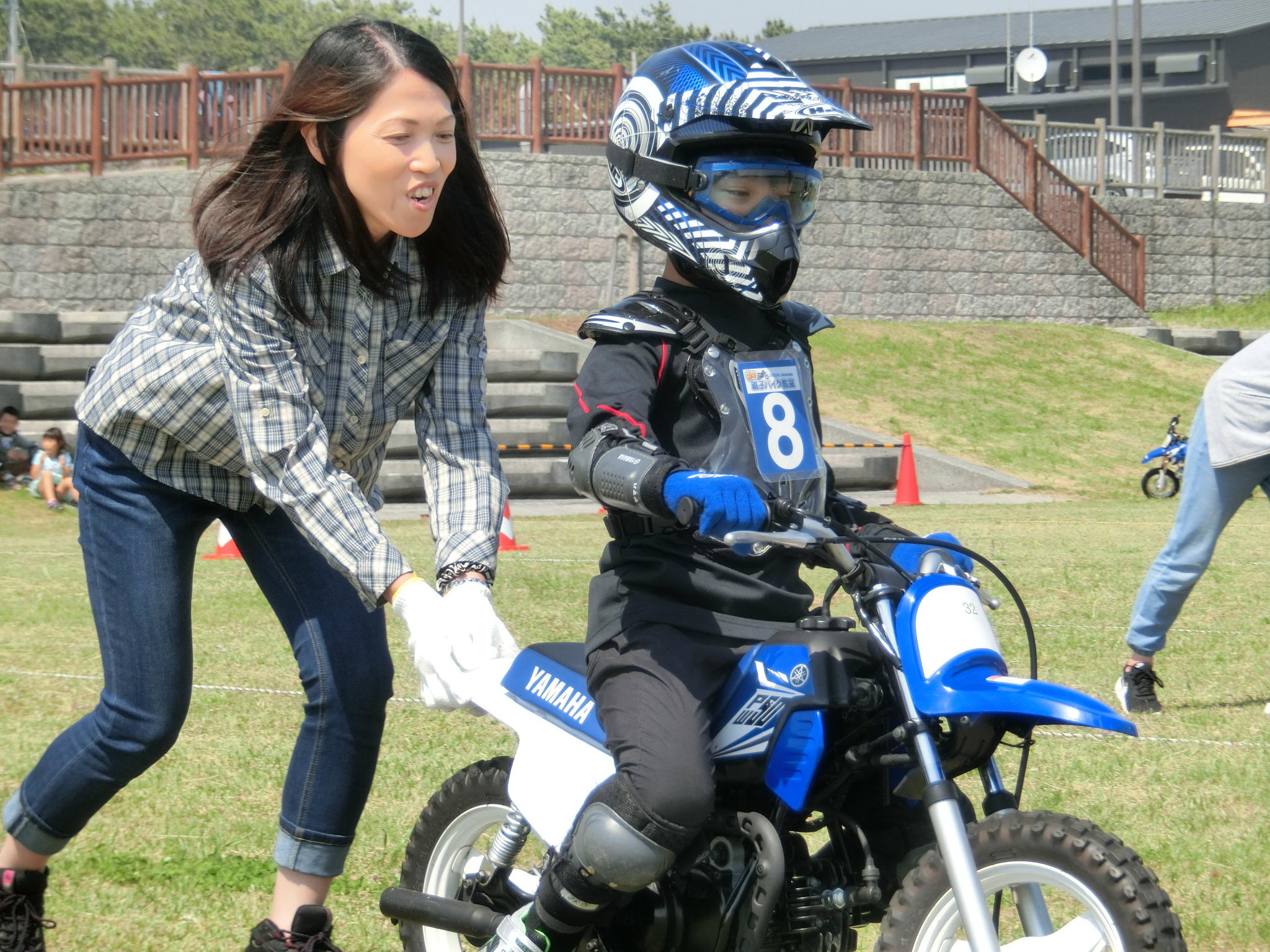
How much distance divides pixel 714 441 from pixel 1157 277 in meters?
29.2

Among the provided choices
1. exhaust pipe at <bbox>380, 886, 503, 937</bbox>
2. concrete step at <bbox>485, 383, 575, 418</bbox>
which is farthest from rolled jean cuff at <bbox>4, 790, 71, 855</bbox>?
concrete step at <bbox>485, 383, 575, 418</bbox>

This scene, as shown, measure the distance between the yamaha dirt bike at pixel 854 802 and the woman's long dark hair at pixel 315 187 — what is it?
3.00 ft

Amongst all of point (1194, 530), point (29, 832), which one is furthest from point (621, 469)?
point (1194, 530)

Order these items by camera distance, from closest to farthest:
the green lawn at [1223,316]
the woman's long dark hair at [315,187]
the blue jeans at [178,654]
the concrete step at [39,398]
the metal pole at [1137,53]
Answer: the woman's long dark hair at [315,187] < the blue jeans at [178,654] < the concrete step at [39,398] < the green lawn at [1223,316] < the metal pole at [1137,53]

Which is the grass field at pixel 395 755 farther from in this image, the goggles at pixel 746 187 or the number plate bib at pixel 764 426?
the goggles at pixel 746 187

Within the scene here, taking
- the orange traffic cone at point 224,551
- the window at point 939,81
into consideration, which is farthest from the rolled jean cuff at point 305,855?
the window at point 939,81

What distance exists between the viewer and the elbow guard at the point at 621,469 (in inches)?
105

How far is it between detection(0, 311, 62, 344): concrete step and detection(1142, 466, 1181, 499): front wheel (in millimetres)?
13350

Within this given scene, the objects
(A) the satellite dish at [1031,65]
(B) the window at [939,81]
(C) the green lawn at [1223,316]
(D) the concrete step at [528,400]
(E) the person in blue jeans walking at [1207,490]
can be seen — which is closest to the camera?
(E) the person in blue jeans walking at [1207,490]

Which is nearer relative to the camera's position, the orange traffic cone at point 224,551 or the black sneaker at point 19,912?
the black sneaker at point 19,912

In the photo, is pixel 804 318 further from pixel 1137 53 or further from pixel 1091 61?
pixel 1091 61

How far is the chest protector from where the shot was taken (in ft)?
10.1

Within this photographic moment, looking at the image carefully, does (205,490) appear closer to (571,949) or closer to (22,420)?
(571,949)

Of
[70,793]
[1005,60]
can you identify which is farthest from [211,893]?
[1005,60]
